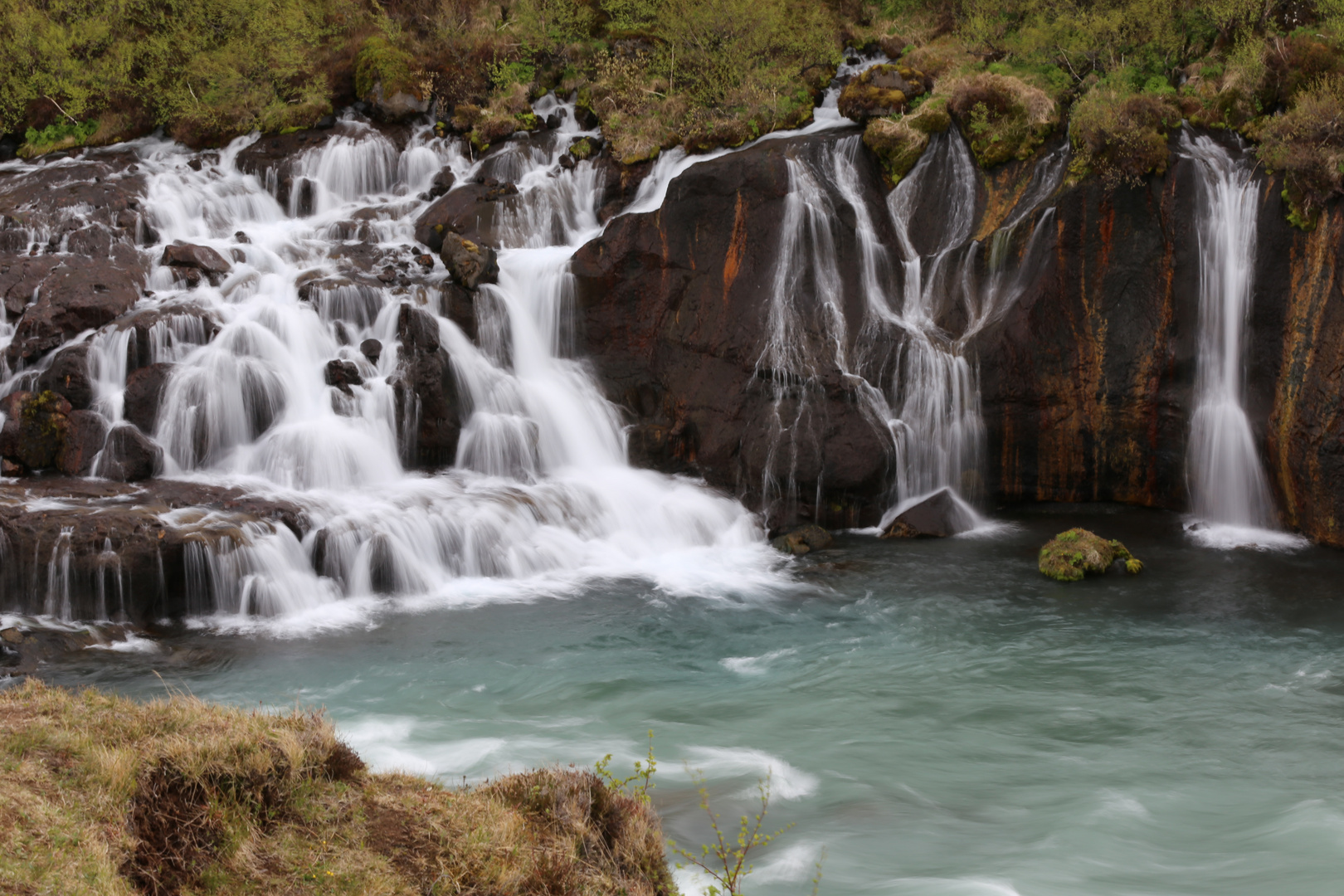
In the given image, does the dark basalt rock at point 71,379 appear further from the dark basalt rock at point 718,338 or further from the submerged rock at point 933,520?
the submerged rock at point 933,520

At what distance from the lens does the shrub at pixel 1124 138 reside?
15539mm

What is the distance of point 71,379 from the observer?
15461 millimetres

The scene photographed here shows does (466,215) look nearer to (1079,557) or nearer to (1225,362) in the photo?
(1079,557)

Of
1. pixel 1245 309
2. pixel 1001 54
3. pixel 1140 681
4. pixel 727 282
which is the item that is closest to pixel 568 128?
pixel 727 282

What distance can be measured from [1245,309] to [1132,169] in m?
2.89

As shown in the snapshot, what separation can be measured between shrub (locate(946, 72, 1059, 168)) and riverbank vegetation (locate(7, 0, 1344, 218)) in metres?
0.03

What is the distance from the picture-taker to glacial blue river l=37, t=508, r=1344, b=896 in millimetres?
6594

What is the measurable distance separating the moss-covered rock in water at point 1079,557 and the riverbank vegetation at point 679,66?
6149 millimetres

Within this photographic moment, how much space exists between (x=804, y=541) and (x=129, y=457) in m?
10.8

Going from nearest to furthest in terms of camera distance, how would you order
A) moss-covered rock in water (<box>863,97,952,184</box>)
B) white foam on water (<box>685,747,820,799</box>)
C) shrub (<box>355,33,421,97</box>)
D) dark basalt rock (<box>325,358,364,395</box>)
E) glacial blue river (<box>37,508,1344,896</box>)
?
glacial blue river (<box>37,508,1344,896</box>) → white foam on water (<box>685,747,820,799</box>) → dark basalt rock (<box>325,358,364,395</box>) → moss-covered rock in water (<box>863,97,952,184</box>) → shrub (<box>355,33,421,97</box>)

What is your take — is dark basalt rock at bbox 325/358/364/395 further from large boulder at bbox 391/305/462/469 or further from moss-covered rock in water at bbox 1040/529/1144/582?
moss-covered rock in water at bbox 1040/529/1144/582

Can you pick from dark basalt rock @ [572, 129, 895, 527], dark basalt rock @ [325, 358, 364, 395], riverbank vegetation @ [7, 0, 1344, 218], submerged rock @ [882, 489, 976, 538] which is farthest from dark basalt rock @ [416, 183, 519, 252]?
submerged rock @ [882, 489, 976, 538]

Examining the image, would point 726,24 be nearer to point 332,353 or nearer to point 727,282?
point 727,282

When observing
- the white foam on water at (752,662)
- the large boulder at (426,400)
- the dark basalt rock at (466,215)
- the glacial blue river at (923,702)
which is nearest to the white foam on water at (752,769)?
the glacial blue river at (923,702)
